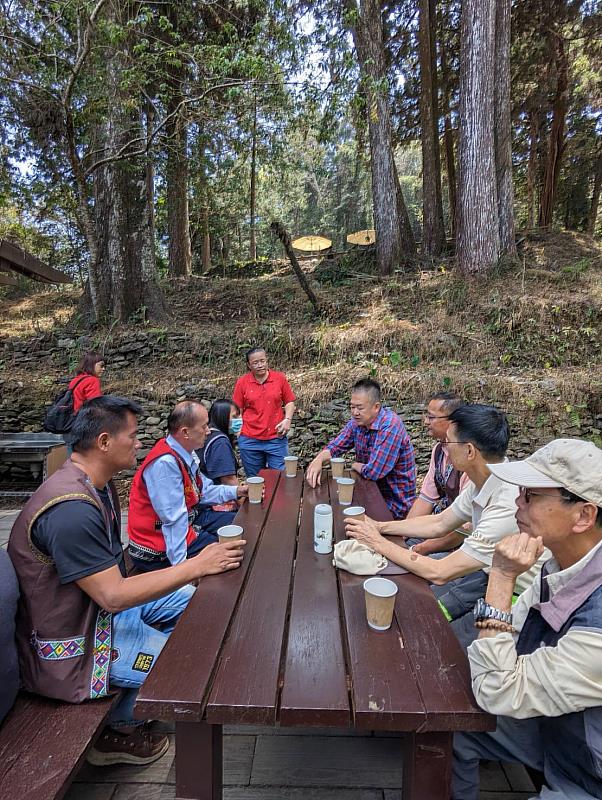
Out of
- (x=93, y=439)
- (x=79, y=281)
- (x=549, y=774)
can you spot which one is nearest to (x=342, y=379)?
(x=93, y=439)

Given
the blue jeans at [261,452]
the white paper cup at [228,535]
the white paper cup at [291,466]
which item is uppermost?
the white paper cup at [228,535]

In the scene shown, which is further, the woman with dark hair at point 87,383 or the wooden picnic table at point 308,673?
the woman with dark hair at point 87,383

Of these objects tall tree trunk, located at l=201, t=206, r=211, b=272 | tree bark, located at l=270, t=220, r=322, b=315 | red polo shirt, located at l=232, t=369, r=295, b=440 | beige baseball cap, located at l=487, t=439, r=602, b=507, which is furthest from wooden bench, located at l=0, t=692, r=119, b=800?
tall tree trunk, located at l=201, t=206, r=211, b=272

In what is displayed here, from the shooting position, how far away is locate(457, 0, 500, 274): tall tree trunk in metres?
8.93

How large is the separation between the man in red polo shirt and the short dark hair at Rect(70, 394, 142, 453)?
2.62m

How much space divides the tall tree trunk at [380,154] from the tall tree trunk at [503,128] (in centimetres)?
221

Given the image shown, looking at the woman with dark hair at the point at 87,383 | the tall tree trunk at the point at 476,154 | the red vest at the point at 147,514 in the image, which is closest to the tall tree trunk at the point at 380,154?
the tall tree trunk at the point at 476,154

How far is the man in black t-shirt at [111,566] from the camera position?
61.7 inches

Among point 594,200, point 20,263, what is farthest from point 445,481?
point 594,200

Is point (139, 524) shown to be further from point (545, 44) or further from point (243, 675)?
point (545, 44)

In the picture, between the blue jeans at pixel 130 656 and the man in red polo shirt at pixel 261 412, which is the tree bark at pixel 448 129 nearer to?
the man in red polo shirt at pixel 261 412

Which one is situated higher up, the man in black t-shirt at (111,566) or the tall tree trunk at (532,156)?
the tall tree trunk at (532,156)

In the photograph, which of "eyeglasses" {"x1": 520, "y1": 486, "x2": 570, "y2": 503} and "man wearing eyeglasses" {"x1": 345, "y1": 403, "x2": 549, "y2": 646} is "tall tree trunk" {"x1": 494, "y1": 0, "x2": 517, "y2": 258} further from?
"eyeglasses" {"x1": 520, "y1": 486, "x2": 570, "y2": 503}

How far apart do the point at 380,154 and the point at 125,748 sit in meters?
10.9
